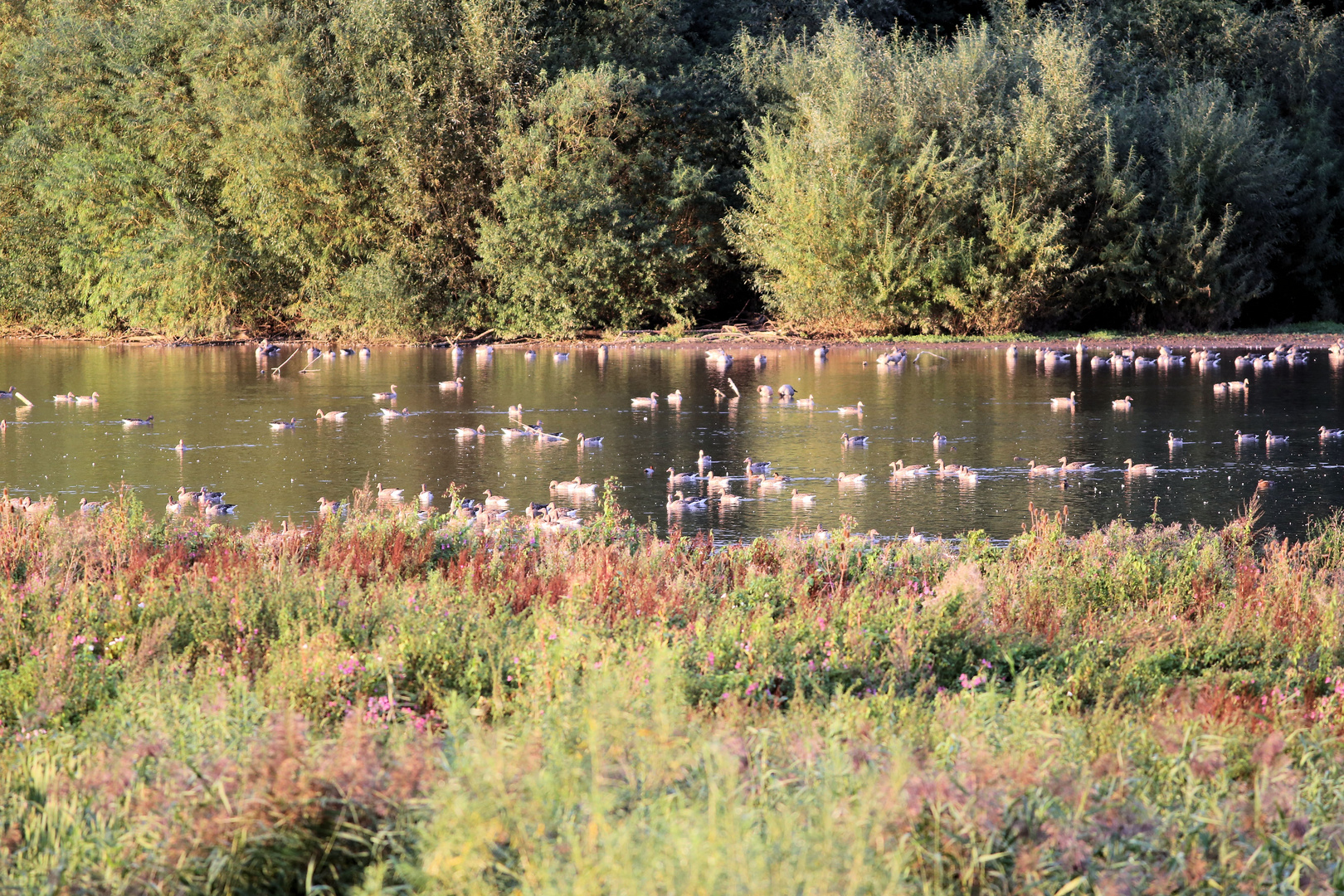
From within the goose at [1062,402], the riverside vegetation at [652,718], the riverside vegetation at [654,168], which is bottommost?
the riverside vegetation at [652,718]

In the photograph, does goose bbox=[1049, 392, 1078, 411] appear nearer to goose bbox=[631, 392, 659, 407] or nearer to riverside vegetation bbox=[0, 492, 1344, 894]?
goose bbox=[631, 392, 659, 407]

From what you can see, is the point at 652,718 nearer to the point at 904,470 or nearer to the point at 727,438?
the point at 904,470

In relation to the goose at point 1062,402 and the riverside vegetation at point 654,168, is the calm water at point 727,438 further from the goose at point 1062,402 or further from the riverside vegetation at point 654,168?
the riverside vegetation at point 654,168

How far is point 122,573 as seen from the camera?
738 cm

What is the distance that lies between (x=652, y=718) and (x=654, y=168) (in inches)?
1271

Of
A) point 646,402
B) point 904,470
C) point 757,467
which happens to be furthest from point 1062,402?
point 757,467

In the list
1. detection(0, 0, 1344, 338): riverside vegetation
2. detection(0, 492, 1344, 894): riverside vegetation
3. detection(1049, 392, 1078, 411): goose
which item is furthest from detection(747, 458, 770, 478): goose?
detection(0, 0, 1344, 338): riverside vegetation

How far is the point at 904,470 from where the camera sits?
14359 millimetres

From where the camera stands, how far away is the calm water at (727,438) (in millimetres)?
12977

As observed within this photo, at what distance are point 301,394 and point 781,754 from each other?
2028 cm

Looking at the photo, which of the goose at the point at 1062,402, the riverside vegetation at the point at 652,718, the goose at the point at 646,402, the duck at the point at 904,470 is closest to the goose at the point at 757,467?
the duck at the point at 904,470

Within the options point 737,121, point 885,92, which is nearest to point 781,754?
point 885,92

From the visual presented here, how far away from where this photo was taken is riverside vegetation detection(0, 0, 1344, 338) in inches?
1287

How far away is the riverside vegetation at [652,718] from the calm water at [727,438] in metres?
3.82
